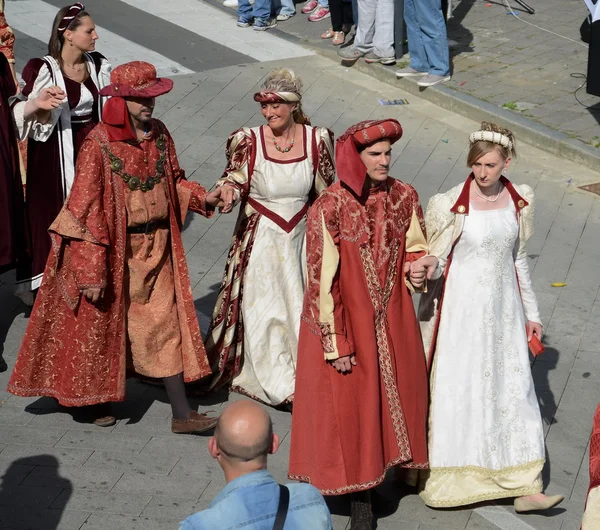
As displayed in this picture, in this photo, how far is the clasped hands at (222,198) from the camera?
20.9 feet

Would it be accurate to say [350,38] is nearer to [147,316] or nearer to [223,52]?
[223,52]

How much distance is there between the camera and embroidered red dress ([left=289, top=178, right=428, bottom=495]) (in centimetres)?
539

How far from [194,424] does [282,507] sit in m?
3.08

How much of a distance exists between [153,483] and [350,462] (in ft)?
3.77

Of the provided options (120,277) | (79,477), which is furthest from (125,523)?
(120,277)

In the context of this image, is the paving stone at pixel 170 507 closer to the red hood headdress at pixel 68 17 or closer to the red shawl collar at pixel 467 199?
the red shawl collar at pixel 467 199

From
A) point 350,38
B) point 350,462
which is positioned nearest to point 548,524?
point 350,462

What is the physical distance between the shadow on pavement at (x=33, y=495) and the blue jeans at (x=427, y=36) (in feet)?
21.8

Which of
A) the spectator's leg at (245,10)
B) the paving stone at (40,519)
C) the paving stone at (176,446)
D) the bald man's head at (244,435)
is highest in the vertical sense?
the bald man's head at (244,435)

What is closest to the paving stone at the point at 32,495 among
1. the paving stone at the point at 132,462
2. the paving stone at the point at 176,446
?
the paving stone at the point at 132,462

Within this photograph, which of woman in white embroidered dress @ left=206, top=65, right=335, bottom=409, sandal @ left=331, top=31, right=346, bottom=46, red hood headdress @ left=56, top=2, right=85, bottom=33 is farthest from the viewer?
sandal @ left=331, top=31, right=346, bottom=46

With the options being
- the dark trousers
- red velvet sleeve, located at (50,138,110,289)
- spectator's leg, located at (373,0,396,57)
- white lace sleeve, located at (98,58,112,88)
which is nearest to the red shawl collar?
red velvet sleeve, located at (50,138,110,289)

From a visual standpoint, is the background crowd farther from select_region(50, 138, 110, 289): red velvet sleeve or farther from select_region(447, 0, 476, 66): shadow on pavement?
select_region(50, 138, 110, 289): red velvet sleeve

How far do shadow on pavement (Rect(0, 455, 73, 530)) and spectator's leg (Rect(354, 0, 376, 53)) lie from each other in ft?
23.1
